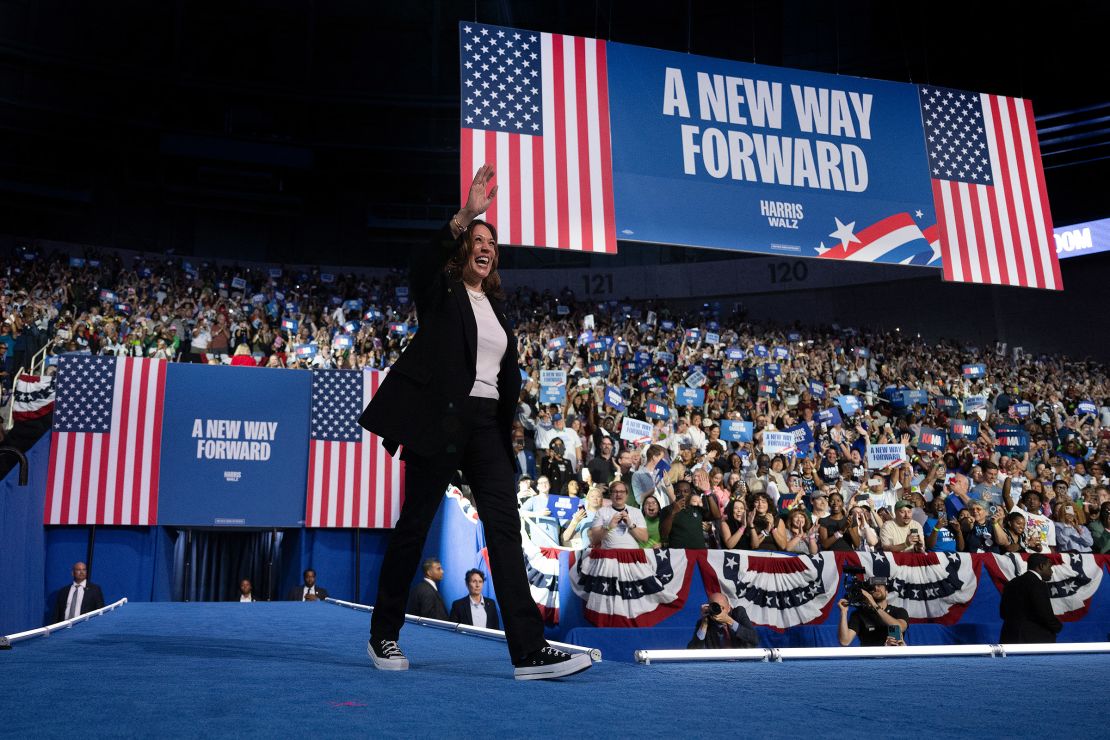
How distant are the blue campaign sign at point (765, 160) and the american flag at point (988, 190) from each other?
237 millimetres

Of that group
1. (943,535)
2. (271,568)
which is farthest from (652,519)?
(271,568)

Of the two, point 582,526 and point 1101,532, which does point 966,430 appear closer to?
point 1101,532

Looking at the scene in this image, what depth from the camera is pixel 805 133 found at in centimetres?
927

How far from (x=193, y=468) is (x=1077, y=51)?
69.0 feet

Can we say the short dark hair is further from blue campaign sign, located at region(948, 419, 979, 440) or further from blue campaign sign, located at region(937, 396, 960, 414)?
blue campaign sign, located at region(937, 396, 960, 414)

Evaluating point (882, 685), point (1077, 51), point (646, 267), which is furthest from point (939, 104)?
point (646, 267)

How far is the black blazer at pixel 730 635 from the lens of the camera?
19.3 feet

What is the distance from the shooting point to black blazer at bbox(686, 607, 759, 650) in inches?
Answer: 232

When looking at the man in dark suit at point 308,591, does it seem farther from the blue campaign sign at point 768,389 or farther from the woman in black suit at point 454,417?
the woman in black suit at point 454,417

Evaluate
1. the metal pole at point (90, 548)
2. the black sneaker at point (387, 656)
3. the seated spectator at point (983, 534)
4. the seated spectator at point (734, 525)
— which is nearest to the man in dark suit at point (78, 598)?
the metal pole at point (90, 548)

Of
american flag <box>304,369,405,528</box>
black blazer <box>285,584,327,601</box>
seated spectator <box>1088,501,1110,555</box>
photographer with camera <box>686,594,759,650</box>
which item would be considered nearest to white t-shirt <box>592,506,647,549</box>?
photographer with camera <box>686,594,759,650</box>

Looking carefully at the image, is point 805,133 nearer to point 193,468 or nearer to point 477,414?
point 477,414

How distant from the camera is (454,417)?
307 centimetres

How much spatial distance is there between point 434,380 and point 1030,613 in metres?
5.12
